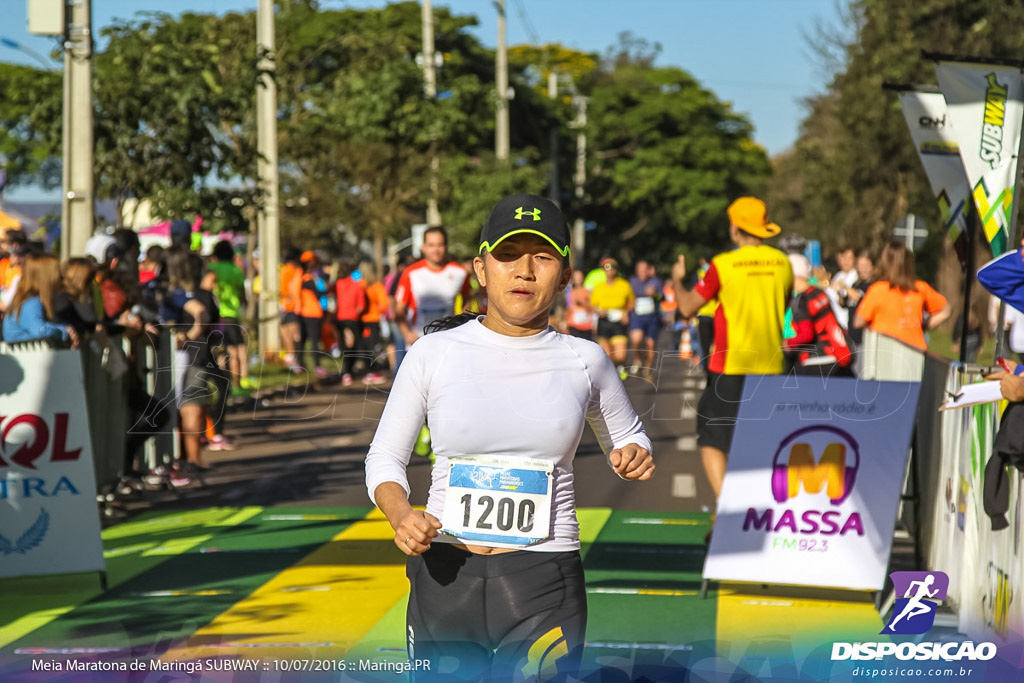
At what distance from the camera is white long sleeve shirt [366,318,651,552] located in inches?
149

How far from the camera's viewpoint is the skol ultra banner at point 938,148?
868 cm

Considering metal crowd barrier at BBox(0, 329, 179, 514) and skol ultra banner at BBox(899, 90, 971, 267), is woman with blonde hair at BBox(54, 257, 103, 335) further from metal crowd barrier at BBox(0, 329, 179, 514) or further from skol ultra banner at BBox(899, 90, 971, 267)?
skol ultra banner at BBox(899, 90, 971, 267)

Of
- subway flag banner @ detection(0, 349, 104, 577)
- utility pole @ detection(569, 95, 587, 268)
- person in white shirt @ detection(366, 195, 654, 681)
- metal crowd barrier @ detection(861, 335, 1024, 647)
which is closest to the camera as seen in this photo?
person in white shirt @ detection(366, 195, 654, 681)

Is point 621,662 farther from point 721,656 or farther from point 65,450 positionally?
point 65,450

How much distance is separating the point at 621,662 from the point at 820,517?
92.5 inches

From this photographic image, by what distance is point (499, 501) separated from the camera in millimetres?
3742

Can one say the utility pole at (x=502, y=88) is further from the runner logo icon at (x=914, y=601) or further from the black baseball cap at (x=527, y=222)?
the black baseball cap at (x=527, y=222)

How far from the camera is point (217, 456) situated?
1439cm

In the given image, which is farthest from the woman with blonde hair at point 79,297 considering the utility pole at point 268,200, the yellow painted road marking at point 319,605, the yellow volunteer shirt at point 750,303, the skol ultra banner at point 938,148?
the utility pole at point 268,200

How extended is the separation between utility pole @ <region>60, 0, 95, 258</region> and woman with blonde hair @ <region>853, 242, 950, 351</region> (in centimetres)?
680

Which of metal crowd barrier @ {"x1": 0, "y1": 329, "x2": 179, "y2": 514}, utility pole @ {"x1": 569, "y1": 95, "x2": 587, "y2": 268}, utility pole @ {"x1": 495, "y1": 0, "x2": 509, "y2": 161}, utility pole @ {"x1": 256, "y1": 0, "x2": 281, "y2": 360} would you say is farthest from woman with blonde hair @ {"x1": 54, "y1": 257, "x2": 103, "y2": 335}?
utility pole @ {"x1": 569, "y1": 95, "x2": 587, "y2": 268}

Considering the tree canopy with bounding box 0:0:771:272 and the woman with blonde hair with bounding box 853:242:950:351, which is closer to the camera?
the woman with blonde hair with bounding box 853:242:950:351

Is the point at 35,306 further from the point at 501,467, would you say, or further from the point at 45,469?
the point at 501,467

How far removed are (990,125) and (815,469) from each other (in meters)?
1.97
